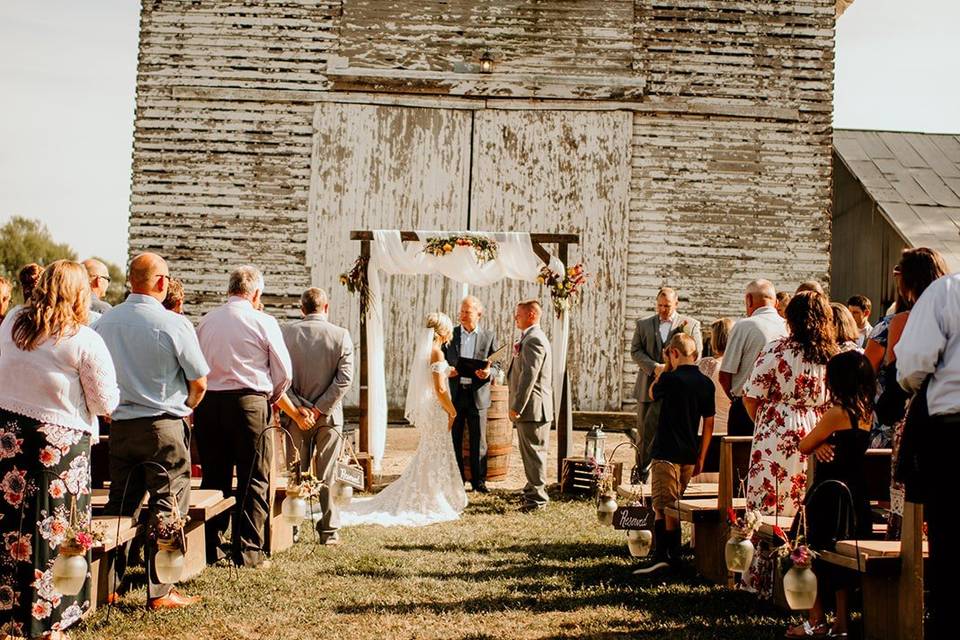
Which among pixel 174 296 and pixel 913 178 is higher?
pixel 913 178

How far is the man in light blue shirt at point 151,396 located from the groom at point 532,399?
4.40 meters

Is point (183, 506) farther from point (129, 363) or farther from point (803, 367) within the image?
point (803, 367)

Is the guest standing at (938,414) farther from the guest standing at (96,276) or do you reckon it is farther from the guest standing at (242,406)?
the guest standing at (96,276)

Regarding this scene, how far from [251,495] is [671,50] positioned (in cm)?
1048

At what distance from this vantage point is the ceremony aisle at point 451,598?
5398mm

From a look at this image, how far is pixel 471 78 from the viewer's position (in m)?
14.8

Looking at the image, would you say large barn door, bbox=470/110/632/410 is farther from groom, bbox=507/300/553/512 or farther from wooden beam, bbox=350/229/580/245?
groom, bbox=507/300/553/512

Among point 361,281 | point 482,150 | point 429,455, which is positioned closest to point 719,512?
point 429,455

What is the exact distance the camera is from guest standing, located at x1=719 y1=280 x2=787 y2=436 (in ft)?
25.3

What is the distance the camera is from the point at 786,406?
5.94 m

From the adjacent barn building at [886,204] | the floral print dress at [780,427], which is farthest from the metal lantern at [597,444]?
the adjacent barn building at [886,204]

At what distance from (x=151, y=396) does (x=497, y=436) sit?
588cm


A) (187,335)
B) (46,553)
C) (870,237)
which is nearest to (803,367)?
(187,335)

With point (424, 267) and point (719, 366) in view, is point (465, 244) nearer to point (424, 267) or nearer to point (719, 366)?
point (424, 267)
